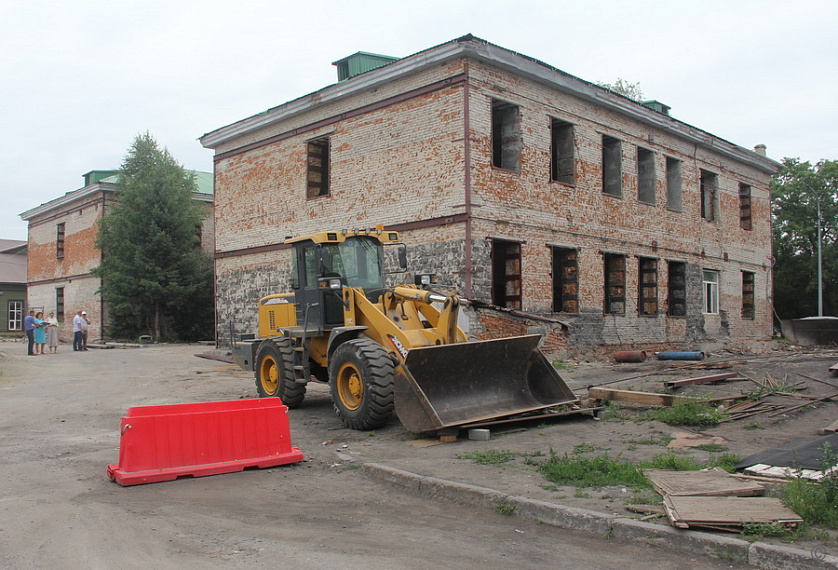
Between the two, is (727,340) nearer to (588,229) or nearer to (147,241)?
(588,229)

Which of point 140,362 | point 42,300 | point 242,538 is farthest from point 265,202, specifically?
point 42,300

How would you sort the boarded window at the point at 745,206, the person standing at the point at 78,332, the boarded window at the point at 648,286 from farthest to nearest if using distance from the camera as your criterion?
the boarded window at the point at 745,206, the person standing at the point at 78,332, the boarded window at the point at 648,286

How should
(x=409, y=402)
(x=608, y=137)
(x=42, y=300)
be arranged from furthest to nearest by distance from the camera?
(x=42, y=300) < (x=608, y=137) < (x=409, y=402)

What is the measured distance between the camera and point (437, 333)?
9.70 meters

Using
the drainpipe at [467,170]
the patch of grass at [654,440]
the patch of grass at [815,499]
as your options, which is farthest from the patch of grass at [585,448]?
the drainpipe at [467,170]

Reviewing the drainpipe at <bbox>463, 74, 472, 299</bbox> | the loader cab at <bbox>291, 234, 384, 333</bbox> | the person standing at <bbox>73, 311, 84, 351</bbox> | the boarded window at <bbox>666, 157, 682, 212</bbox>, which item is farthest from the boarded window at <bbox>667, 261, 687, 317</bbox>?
the person standing at <bbox>73, 311, 84, 351</bbox>

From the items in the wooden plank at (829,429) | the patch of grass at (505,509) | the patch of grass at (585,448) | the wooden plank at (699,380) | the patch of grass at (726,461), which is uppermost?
the wooden plank at (699,380)

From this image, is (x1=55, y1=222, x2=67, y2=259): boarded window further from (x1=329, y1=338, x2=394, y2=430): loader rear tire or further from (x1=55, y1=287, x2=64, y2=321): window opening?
(x1=329, y1=338, x2=394, y2=430): loader rear tire

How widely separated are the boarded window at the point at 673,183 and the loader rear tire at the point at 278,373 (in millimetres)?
15961

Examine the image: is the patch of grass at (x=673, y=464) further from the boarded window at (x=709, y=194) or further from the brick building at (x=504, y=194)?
the boarded window at (x=709, y=194)

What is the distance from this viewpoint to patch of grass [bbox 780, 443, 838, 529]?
189 inches

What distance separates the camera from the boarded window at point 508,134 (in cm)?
1772

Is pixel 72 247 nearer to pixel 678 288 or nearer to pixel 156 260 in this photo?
pixel 156 260

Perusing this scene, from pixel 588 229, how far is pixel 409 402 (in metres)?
12.4
